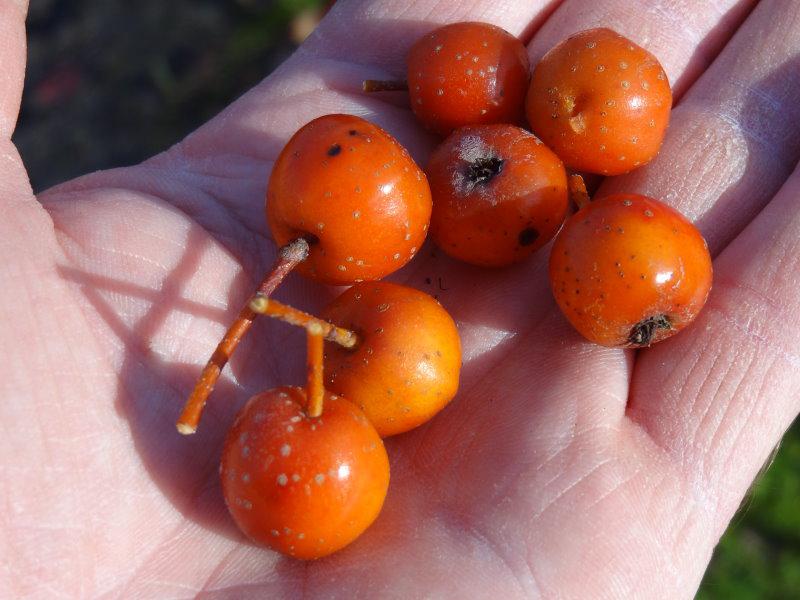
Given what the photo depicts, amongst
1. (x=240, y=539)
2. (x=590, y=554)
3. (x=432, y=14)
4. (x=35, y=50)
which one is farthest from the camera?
(x=35, y=50)

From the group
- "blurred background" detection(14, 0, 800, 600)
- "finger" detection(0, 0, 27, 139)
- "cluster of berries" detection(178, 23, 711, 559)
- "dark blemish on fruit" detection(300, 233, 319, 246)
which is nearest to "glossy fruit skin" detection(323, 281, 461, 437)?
"cluster of berries" detection(178, 23, 711, 559)

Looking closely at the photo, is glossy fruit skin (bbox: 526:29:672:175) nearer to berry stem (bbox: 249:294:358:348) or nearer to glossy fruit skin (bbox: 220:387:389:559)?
berry stem (bbox: 249:294:358:348)

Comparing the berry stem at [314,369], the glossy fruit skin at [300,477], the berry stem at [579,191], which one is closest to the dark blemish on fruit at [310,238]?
the berry stem at [314,369]

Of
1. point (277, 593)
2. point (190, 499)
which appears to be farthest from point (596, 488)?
point (190, 499)

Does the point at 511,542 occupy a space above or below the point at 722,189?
below

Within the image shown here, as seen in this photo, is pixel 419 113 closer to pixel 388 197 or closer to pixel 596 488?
pixel 388 197

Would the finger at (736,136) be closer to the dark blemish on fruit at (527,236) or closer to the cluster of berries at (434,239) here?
the cluster of berries at (434,239)

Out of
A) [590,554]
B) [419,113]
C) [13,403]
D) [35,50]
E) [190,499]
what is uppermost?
[419,113]
